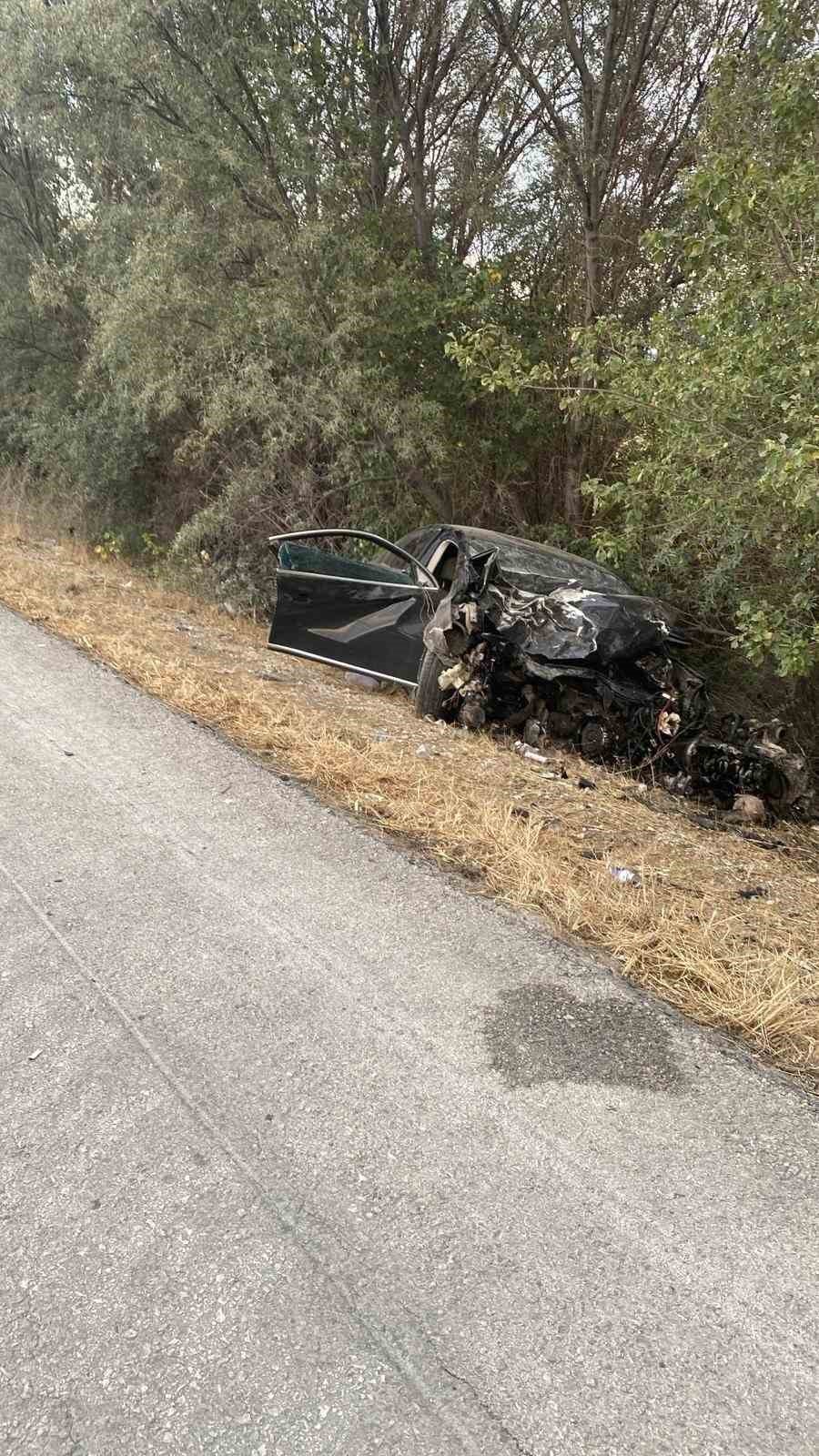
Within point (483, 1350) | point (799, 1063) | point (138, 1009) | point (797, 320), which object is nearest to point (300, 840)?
point (138, 1009)

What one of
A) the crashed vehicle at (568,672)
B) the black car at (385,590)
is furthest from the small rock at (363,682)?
the crashed vehicle at (568,672)

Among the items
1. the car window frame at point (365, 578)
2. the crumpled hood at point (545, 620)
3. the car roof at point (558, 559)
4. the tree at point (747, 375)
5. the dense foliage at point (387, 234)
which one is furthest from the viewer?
the dense foliage at point (387, 234)

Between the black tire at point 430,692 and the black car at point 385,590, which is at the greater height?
the black car at point 385,590

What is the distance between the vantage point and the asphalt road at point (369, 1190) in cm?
168

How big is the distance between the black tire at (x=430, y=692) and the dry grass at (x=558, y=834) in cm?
14

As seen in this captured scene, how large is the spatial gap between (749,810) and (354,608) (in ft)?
10.8

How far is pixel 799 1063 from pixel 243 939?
6.20 feet

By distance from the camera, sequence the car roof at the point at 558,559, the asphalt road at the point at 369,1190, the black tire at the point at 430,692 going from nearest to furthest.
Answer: the asphalt road at the point at 369,1190 → the black tire at the point at 430,692 → the car roof at the point at 558,559

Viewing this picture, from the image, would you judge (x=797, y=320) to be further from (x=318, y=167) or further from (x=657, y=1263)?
(x=318, y=167)

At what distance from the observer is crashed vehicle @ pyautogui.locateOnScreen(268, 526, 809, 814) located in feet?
19.4

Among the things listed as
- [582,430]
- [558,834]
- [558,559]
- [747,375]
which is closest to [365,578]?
[558,559]

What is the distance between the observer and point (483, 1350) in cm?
178

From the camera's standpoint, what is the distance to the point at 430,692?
6520 mm

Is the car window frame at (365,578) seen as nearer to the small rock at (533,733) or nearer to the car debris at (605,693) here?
the car debris at (605,693)
